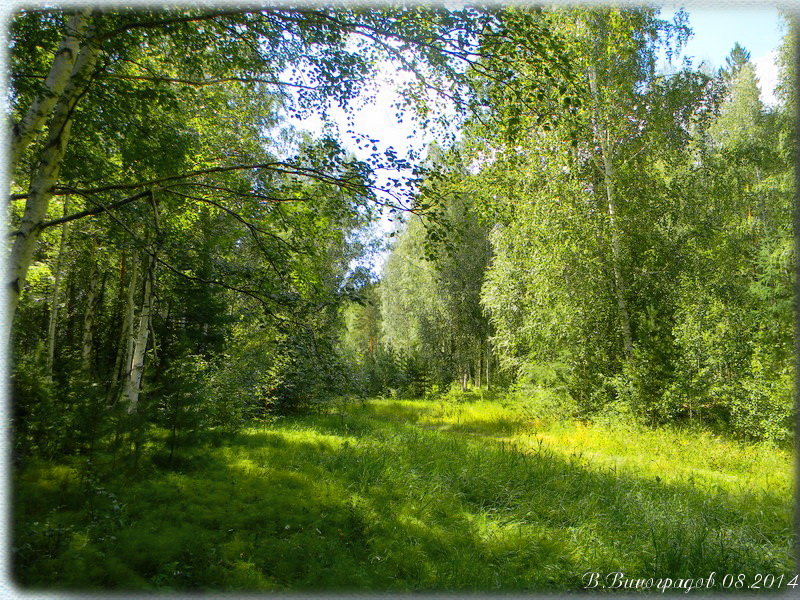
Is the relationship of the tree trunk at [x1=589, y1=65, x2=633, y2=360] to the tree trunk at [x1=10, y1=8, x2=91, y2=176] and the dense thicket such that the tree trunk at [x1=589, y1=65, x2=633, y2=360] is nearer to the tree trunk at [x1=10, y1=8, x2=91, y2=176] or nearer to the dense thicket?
the dense thicket

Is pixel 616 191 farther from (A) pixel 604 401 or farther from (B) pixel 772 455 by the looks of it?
(B) pixel 772 455

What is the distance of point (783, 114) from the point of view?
40.8 ft

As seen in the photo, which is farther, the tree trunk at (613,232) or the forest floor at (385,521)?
the tree trunk at (613,232)

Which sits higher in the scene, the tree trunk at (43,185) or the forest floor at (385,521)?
the tree trunk at (43,185)

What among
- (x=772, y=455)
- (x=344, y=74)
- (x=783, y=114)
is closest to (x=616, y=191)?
(x=772, y=455)

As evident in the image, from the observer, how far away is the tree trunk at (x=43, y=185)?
2770 millimetres

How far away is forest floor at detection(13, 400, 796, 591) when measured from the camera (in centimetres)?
317

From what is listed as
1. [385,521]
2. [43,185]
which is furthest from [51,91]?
[385,521]

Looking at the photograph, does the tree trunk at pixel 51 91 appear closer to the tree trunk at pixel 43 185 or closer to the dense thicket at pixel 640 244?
the tree trunk at pixel 43 185

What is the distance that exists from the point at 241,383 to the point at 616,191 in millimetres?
10134

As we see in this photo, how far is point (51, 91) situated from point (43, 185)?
0.68 metres

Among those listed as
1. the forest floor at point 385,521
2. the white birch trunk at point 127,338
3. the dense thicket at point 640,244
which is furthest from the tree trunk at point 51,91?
the dense thicket at point 640,244

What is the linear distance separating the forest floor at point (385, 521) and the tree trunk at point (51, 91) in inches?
112

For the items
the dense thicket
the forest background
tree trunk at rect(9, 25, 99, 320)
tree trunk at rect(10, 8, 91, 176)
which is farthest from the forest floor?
tree trunk at rect(10, 8, 91, 176)
